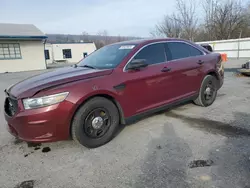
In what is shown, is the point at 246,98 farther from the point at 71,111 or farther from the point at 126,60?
the point at 71,111

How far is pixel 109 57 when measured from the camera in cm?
383

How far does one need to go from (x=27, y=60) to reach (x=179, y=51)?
63.5ft

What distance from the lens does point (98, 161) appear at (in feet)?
9.09

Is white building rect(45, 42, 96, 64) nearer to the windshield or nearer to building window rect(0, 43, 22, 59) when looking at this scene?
building window rect(0, 43, 22, 59)

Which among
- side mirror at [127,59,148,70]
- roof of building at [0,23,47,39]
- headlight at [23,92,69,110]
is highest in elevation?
roof of building at [0,23,47,39]

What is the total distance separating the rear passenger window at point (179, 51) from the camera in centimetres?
408

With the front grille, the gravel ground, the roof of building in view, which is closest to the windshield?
the gravel ground

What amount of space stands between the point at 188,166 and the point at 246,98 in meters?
4.06

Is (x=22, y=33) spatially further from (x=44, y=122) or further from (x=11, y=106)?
(x=44, y=122)

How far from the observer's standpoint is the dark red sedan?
2732 millimetres

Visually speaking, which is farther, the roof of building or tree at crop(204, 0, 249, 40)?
tree at crop(204, 0, 249, 40)

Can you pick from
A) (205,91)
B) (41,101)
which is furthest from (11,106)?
(205,91)

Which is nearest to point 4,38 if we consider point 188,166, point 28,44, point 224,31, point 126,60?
point 28,44

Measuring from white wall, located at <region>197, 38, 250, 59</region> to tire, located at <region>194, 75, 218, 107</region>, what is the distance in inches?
757
